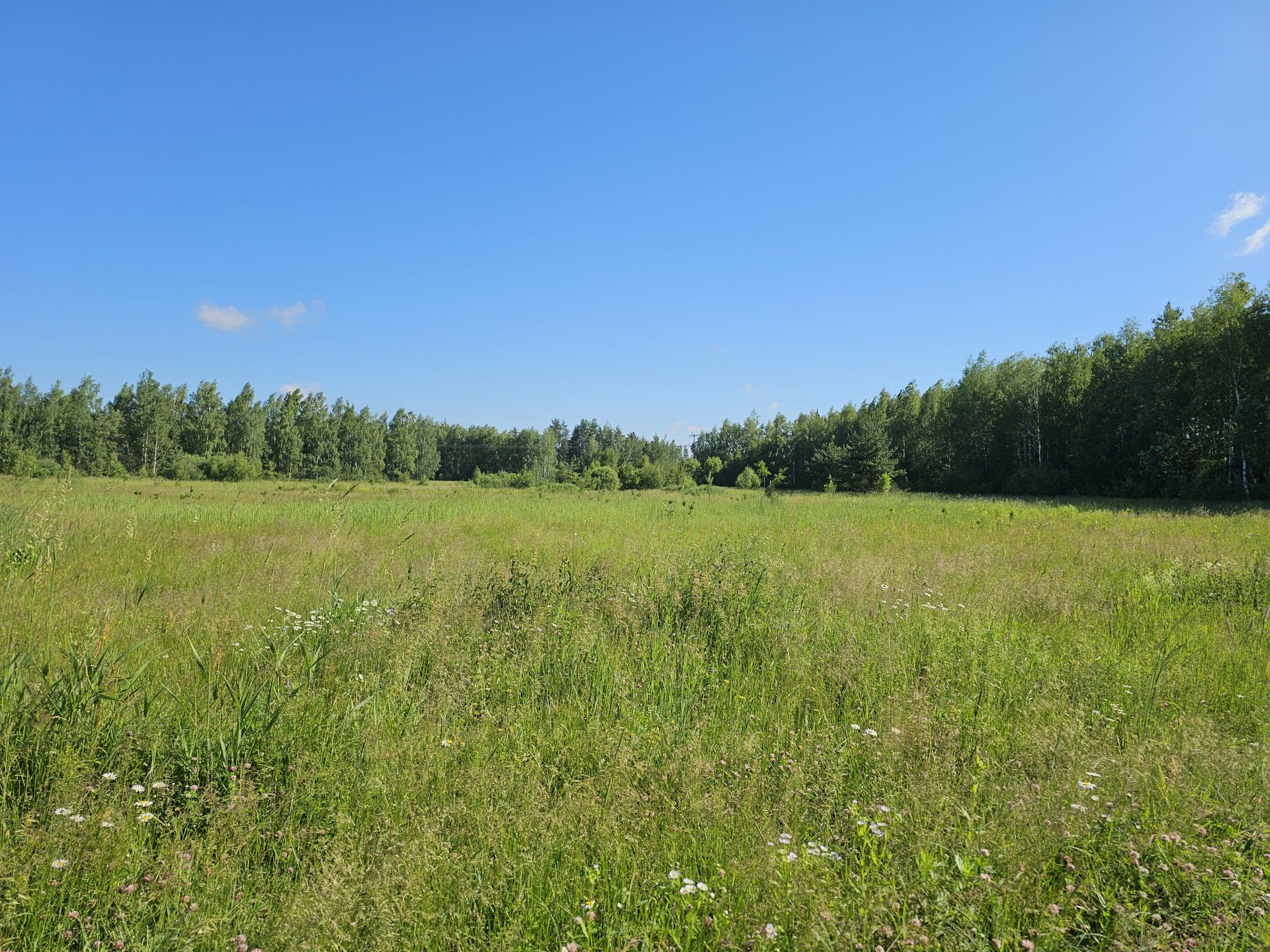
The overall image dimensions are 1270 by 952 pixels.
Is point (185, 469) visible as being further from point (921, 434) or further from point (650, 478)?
point (921, 434)

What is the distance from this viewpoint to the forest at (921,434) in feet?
108

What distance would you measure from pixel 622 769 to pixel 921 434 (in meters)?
71.0

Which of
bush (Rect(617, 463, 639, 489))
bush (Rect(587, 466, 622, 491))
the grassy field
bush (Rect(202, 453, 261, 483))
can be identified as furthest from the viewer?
bush (Rect(617, 463, 639, 489))

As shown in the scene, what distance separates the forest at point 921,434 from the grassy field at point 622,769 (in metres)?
3.62

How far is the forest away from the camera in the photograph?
1291 inches

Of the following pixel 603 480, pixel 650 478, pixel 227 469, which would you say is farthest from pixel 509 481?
pixel 227 469

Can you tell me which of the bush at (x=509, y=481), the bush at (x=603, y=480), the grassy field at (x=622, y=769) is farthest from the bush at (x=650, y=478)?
the grassy field at (x=622, y=769)

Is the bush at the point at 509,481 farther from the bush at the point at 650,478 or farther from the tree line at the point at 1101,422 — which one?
the tree line at the point at 1101,422

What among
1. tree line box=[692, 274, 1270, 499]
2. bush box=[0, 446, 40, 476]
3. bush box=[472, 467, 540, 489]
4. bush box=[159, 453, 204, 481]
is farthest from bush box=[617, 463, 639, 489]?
bush box=[0, 446, 40, 476]

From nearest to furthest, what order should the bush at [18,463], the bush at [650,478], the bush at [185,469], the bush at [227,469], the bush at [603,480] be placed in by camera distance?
the bush at [18,463]
the bush at [603,480]
the bush at [185,469]
the bush at [227,469]
the bush at [650,478]

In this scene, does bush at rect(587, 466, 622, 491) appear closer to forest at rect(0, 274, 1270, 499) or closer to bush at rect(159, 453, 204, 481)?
forest at rect(0, 274, 1270, 499)

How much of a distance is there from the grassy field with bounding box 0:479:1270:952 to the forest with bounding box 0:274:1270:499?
3.62 m

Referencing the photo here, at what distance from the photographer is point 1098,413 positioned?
43406mm

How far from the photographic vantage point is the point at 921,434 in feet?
213
